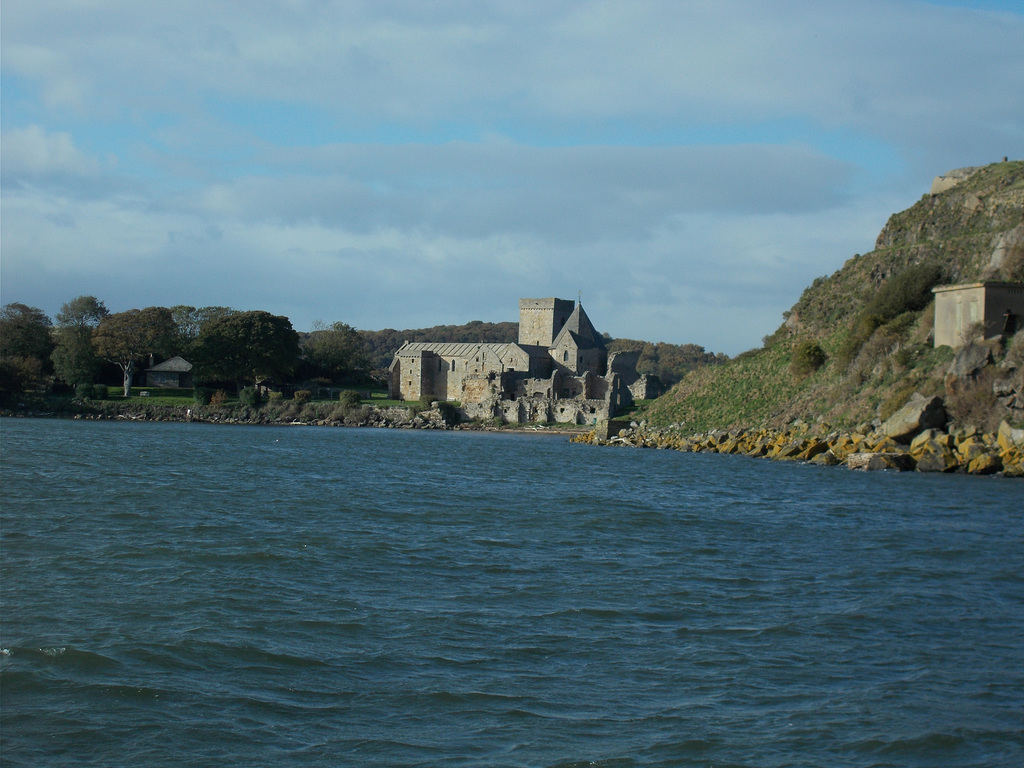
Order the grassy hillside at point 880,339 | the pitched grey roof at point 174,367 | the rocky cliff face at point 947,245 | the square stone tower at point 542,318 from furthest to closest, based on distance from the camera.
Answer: the square stone tower at point 542,318 < the pitched grey roof at point 174,367 < the rocky cliff face at point 947,245 < the grassy hillside at point 880,339

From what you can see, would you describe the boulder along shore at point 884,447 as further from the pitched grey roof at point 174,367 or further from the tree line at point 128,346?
the pitched grey roof at point 174,367

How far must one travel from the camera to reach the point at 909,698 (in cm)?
763

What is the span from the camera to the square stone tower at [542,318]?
81.1m

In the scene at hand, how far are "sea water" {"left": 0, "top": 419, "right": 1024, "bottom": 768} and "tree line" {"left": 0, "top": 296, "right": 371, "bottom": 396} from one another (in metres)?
51.1

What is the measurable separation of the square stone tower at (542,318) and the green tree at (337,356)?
52.7 ft

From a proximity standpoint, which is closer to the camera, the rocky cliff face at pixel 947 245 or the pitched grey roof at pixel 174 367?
the rocky cliff face at pixel 947 245

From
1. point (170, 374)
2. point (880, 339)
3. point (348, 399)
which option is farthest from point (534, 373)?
point (880, 339)

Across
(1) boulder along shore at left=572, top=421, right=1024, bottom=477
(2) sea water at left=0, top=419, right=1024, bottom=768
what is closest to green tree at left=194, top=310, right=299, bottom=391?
(1) boulder along shore at left=572, top=421, right=1024, bottom=477

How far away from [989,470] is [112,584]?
21194 mm

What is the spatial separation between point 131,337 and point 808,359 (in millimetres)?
51426

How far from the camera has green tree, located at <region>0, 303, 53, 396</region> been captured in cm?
6450

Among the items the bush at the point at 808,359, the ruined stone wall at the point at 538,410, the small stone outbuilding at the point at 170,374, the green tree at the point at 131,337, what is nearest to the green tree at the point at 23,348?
the green tree at the point at 131,337

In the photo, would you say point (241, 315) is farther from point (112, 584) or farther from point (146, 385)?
point (112, 584)

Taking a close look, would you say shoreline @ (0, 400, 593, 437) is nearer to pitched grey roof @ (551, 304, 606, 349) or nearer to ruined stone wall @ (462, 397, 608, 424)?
ruined stone wall @ (462, 397, 608, 424)
